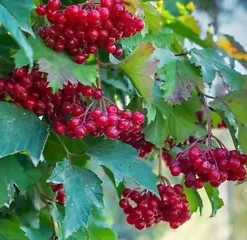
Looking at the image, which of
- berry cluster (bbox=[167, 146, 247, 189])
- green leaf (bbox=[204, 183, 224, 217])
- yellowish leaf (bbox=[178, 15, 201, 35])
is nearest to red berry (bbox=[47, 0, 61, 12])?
berry cluster (bbox=[167, 146, 247, 189])

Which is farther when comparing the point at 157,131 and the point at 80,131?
the point at 157,131

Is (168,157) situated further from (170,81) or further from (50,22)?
(50,22)

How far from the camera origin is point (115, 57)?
2.10 ft

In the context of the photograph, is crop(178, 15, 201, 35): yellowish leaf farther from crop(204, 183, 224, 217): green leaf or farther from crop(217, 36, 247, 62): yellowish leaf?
crop(204, 183, 224, 217): green leaf

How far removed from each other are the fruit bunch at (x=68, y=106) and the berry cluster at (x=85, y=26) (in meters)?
0.03

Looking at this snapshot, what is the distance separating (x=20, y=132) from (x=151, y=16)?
0.78 ft

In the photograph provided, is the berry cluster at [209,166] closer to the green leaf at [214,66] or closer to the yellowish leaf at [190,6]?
the green leaf at [214,66]

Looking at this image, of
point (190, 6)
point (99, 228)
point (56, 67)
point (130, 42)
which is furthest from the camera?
point (190, 6)

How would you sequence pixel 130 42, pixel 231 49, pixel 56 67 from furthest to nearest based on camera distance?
pixel 231 49 → pixel 130 42 → pixel 56 67

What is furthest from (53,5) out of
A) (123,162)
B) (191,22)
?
(191,22)

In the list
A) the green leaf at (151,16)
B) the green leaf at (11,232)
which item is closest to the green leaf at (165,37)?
the green leaf at (151,16)

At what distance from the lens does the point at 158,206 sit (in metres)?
0.69

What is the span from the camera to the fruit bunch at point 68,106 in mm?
556

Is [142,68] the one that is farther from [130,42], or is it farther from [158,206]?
[158,206]
